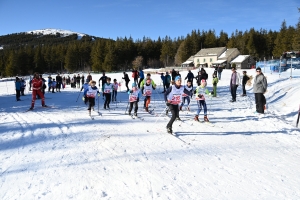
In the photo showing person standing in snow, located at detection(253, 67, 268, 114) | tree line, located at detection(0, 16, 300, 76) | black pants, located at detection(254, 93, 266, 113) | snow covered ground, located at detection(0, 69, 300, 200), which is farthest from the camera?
tree line, located at detection(0, 16, 300, 76)

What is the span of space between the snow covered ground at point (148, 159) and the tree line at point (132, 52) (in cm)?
6932

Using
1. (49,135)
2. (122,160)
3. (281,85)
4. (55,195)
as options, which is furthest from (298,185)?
(281,85)

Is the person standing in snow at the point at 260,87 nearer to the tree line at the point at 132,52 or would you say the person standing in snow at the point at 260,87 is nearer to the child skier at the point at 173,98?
the child skier at the point at 173,98

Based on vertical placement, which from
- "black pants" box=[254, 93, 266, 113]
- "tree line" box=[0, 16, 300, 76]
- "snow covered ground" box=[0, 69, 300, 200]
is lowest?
"snow covered ground" box=[0, 69, 300, 200]

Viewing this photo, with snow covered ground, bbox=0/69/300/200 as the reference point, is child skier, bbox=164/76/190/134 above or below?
above

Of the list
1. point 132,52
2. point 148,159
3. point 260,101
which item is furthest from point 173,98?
point 132,52

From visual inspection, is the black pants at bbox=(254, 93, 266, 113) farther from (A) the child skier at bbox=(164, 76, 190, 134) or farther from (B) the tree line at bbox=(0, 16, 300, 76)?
(B) the tree line at bbox=(0, 16, 300, 76)

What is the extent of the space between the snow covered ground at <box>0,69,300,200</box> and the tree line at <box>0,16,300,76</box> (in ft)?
227

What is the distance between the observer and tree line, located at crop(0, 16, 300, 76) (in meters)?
77.3

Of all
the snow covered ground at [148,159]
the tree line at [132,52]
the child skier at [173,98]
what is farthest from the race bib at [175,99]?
the tree line at [132,52]

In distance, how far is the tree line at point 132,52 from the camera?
77.3 m

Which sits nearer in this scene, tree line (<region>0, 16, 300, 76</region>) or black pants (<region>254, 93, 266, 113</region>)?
black pants (<region>254, 93, 266, 113</region>)

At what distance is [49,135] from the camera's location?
8195mm

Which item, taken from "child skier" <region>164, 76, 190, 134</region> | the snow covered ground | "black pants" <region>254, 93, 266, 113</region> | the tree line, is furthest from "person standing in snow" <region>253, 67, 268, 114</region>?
the tree line
